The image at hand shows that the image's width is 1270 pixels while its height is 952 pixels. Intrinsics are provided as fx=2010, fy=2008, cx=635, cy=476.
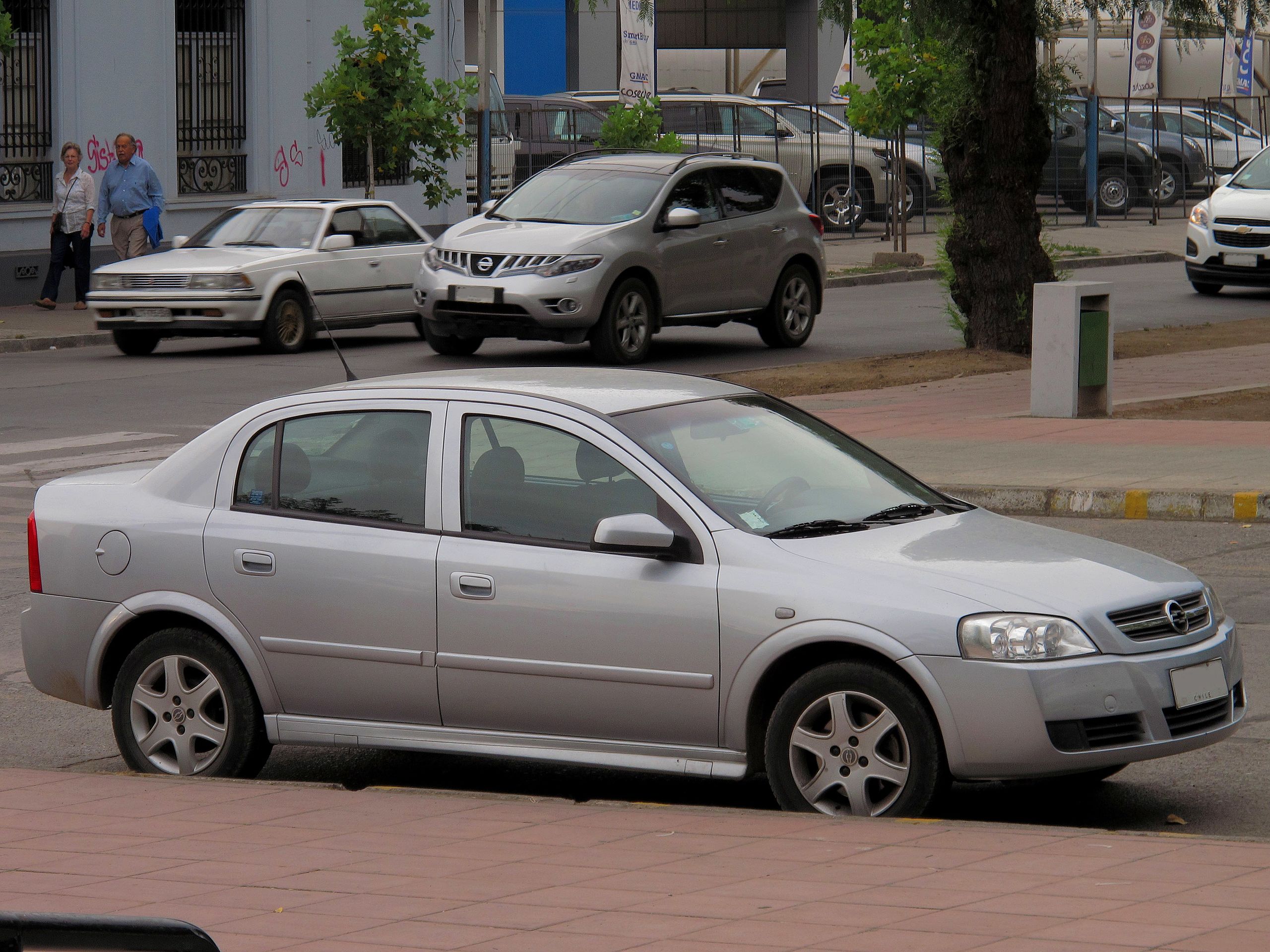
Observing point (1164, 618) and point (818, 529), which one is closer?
point (1164, 618)

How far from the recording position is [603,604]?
20.1 feet

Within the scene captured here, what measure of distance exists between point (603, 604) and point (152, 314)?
1519cm

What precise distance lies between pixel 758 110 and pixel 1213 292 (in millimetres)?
12369

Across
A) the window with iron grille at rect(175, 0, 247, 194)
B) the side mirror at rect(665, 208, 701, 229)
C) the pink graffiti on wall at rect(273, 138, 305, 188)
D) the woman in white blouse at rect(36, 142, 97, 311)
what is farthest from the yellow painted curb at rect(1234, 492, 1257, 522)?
the pink graffiti on wall at rect(273, 138, 305, 188)

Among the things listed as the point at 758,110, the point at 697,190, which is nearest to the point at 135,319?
the point at 697,190

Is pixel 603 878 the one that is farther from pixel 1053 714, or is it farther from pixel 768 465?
pixel 768 465

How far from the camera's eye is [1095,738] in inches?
226

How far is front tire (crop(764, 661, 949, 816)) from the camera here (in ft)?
19.0

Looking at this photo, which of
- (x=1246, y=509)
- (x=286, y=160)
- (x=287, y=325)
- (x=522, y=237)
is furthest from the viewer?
(x=286, y=160)

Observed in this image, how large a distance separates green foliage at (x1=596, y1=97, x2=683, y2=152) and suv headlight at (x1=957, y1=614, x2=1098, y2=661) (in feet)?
74.9

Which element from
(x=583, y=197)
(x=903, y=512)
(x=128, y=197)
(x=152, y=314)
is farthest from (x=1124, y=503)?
(x=128, y=197)

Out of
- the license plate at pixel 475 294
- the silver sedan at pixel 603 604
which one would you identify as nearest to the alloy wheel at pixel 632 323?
the license plate at pixel 475 294

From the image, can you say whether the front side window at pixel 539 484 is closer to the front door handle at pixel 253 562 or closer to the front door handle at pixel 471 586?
the front door handle at pixel 471 586

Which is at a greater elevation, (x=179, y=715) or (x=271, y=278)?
(x=271, y=278)
